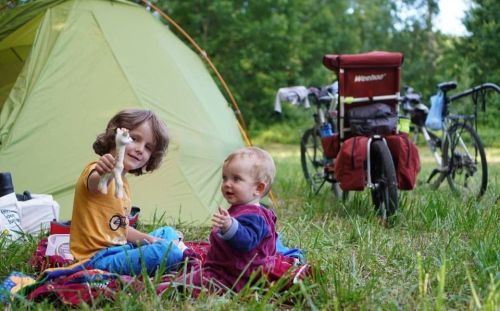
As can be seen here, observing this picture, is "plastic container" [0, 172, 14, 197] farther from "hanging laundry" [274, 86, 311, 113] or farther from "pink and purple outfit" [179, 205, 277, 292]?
"hanging laundry" [274, 86, 311, 113]

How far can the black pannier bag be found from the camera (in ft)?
12.8

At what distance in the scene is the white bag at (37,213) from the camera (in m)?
3.18

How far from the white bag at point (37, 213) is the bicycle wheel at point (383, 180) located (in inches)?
74.6

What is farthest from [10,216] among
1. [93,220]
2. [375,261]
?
[375,261]

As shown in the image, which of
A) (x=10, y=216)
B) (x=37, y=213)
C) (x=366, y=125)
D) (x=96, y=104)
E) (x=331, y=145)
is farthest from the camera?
(x=331, y=145)

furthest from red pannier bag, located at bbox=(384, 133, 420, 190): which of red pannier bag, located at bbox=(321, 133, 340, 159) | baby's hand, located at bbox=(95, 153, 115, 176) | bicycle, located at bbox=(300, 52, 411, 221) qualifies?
baby's hand, located at bbox=(95, 153, 115, 176)

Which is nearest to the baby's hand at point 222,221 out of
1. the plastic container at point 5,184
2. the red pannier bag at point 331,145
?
the plastic container at point 5,184

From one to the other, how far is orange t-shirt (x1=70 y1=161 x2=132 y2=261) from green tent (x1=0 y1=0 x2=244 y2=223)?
97 centimetres

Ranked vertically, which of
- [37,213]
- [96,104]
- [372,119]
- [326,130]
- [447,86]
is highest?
[447,86]

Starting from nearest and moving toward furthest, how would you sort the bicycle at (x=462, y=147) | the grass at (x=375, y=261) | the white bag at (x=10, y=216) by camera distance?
the grass at (x=375, y=261) → the white bag at (x=10, y=216) → the bicycle at (x=462, y=147)

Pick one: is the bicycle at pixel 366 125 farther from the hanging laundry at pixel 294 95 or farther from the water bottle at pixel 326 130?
the hanging laundry at pixel 294 95

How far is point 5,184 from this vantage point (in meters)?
3.25

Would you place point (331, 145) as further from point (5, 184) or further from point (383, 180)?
point (5, 184)

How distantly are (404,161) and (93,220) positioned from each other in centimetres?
211
